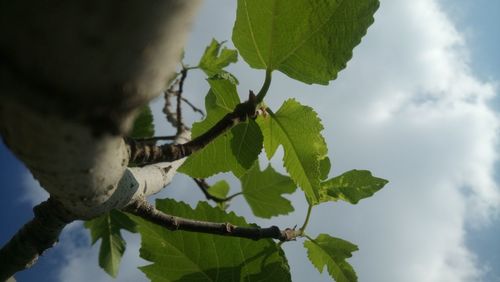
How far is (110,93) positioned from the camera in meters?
0.34

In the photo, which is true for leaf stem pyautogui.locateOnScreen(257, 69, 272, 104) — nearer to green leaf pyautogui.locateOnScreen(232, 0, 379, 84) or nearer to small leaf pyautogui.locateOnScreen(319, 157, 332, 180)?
green leaf pyautogui.locateOnScreen(232, 0, 379, 84)

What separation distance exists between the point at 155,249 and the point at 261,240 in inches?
13.7

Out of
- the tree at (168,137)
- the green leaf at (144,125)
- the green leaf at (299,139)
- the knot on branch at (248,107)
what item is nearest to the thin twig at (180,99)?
the tree at (168,137)

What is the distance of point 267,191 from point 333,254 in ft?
4.80

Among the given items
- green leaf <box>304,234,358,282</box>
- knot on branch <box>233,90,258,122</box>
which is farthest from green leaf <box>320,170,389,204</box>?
knot on branch <box>233,90,258,122</box>

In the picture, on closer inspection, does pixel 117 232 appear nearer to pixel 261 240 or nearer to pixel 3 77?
pixel 261 240

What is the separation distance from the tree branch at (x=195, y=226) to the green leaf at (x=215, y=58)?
65.3 inches

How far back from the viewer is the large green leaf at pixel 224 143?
129 centimetres

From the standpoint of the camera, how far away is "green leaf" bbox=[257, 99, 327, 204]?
49.9 inches

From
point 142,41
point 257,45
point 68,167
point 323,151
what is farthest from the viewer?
point 323,151

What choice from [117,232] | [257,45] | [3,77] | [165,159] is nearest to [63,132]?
[3,77]

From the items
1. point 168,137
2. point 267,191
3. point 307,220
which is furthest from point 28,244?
point 267,191

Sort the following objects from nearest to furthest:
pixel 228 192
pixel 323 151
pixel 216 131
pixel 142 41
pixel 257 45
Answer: pixel 142 41 → pixel 216 131 → pixel 257 45 → pixel 323 151 → pixel 228 192

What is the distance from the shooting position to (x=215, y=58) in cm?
290
